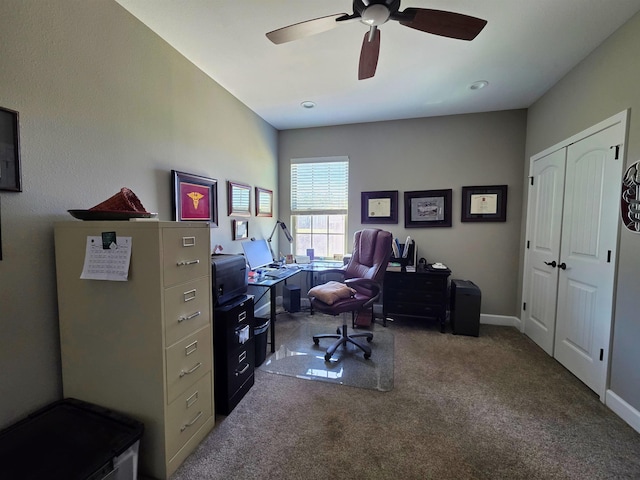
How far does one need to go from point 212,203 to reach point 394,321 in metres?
2.66

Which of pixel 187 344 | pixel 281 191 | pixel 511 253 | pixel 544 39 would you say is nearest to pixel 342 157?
pixel 281 191

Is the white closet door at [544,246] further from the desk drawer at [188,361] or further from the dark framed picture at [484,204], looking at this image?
the desk drawer at [188,361]

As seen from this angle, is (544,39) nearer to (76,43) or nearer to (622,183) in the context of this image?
(622,183)

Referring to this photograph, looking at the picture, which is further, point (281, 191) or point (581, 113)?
point (281, 191)

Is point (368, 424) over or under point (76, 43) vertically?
under

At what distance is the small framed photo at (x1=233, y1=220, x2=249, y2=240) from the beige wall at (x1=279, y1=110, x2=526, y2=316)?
152 centimetres

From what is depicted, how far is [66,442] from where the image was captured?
1.11 metres

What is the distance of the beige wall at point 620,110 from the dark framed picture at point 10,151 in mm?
3508

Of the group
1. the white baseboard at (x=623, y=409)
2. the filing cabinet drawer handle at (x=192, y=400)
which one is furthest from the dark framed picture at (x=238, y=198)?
the white baseboard at (x=623, y=409)

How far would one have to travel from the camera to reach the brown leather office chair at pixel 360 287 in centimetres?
252

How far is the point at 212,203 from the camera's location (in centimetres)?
262

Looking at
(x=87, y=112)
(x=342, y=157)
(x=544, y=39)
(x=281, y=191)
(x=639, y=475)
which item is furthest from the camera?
(x=281, y=191)

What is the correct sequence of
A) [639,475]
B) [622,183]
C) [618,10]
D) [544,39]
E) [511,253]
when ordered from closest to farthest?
1. [639,475]
2. [618,10]
3. [622,183]
4. [544,39]
5. [511,253]

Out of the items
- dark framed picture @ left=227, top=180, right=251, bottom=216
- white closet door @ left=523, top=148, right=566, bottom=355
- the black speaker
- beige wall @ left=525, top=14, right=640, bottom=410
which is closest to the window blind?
dark framed picture @ left=227, top=180, right=251, bottom=216
